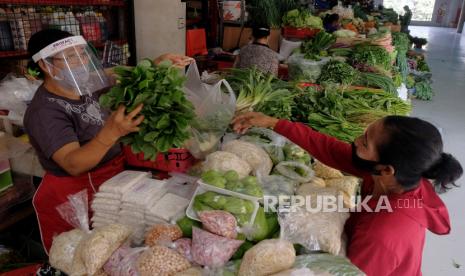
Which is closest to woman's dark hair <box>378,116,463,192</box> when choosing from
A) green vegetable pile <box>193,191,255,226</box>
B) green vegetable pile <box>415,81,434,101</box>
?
green vegetable pile <box>193,191,255,226</box>

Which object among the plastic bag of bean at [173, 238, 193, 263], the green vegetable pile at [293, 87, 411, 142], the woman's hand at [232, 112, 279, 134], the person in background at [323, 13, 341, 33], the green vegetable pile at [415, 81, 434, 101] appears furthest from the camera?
the green vegetable pile at [415, 81, 434, 101]

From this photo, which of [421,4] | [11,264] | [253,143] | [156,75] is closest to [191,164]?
[253,143]

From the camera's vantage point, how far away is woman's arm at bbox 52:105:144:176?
1.30 m

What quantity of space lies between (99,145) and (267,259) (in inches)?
32.4

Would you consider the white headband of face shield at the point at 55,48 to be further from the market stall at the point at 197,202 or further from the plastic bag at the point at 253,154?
the plastic bag at the point at 253,154

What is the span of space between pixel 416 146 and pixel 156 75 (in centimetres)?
95

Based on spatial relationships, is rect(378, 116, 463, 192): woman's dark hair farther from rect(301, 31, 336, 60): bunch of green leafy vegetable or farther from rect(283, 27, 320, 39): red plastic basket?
rect(283, 27, 320, 39): red plastic basket

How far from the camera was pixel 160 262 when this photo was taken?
1051 millimetres

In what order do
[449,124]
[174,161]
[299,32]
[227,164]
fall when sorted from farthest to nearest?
[449,124] → [299,32] → [174,161] → [227,164]

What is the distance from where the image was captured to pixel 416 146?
1.18 m

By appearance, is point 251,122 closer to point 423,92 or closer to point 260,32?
point 260,32

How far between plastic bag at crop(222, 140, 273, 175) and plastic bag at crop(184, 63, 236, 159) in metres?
0.12

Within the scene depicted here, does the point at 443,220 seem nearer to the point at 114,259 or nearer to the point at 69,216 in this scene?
the point at 114,259

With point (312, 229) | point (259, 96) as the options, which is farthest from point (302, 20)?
point (312, 229)
